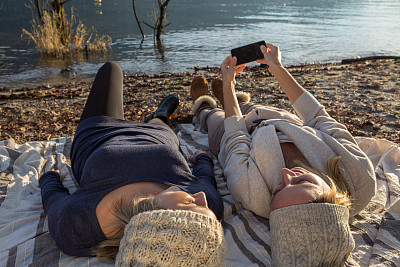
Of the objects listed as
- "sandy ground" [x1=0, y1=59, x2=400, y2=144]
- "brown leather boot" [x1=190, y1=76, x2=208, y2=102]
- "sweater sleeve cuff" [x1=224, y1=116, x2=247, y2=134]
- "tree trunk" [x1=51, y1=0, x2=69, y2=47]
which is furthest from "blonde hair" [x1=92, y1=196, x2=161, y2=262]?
"tree trunk" [x1=51, y1=0, x2=69, y2=47]

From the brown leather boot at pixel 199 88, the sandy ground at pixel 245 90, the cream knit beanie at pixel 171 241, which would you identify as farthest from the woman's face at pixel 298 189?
the brown leather boot at pixel 199 88

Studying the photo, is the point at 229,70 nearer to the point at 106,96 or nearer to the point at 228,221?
the point at 106,96

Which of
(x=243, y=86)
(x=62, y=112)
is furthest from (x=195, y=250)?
(x=243, y=86)

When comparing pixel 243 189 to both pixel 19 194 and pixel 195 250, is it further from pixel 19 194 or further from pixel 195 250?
pixel 19 194

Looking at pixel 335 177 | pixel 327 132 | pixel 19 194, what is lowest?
pixel 19 194

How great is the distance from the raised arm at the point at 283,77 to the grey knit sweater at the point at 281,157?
0.73ft

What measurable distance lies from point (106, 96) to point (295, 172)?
2080 millimetres

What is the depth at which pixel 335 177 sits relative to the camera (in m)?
2.44

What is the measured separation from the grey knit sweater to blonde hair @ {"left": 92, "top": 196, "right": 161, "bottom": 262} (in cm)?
100

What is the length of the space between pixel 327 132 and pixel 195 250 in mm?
1940

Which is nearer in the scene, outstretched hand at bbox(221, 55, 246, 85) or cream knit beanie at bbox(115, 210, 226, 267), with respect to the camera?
cream knit beanie at bbox(115, 210, 226, 267)

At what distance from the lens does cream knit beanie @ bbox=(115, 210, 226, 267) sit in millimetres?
1579

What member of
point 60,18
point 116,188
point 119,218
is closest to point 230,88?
point 116,188

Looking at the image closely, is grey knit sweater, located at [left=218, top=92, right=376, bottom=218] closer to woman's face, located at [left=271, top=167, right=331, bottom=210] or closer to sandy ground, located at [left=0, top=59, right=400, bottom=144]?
woman's face, located at [left=271, top=167, right=331, bottom=210]
